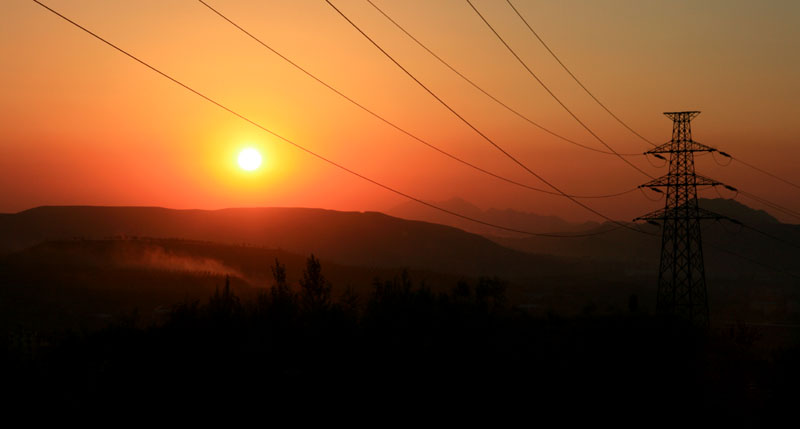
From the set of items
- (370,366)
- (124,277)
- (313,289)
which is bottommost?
(370,366)

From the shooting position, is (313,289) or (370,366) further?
(313,289)

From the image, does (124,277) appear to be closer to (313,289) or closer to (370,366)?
(313,289)

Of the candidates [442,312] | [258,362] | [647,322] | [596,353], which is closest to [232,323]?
[258,362]

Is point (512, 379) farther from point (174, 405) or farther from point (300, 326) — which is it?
point (174, 405)

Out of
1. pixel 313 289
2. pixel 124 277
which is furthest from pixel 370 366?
pixel 124 277

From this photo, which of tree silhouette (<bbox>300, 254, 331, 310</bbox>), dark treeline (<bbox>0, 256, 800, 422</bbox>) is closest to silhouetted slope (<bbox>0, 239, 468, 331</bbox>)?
tree silhouette (<bbox>300, 254, 331, 310</bbox>)

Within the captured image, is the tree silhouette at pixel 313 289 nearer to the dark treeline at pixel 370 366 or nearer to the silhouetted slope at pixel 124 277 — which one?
the dark treeline at pixel 370 366

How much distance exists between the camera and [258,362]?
76.7 feet

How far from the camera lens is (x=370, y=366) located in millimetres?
23734

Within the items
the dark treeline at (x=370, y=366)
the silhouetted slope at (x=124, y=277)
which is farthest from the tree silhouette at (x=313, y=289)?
the silhouetted slope at (x=124, y=277)

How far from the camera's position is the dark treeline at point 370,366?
2120 cm

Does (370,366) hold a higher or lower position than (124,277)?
lower

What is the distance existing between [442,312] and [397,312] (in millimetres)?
2609

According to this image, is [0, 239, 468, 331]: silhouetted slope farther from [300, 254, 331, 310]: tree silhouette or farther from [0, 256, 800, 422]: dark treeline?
[0, 256, 800, 422]: dark treeline
